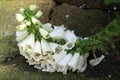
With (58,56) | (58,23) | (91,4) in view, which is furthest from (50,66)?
(91,4)

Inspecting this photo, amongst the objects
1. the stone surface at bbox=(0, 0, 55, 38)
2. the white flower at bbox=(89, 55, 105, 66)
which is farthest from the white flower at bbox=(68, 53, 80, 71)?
the stone surface at bbox=(0, 0, 55, 38)

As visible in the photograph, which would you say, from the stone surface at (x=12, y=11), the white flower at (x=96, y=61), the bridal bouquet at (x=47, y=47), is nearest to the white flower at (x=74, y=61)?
the bridal bouquet at (x=47, y=47)

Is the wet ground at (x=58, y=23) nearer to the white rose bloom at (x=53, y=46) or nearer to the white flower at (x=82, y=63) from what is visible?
the white flower at (x=82, y=63)

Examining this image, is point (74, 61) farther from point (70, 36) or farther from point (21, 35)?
point (21, 35)

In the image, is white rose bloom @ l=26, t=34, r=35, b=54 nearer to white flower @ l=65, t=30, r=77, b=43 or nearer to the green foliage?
the green foliage

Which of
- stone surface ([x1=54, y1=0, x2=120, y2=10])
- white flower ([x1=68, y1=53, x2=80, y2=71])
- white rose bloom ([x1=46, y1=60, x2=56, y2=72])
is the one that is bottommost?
white rose bloom ([x1=46, y1=60, x2=56, y2=72])

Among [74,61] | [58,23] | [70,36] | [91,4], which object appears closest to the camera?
[74,61]

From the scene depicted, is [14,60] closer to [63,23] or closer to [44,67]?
[44,67]
